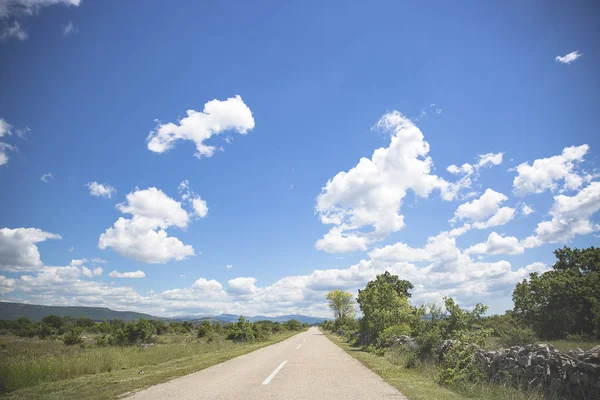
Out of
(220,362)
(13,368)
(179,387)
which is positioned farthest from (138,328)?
(179,387)

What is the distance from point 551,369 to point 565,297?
37926 millimetres

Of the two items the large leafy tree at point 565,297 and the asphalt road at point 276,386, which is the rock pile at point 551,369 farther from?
the large leafy tree at point 565,297

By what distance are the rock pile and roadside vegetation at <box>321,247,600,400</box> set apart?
1.1 inches

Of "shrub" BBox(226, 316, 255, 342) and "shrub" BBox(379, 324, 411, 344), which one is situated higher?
"shrub" BBox(379, 324, 411, 344)

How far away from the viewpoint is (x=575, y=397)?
690cm

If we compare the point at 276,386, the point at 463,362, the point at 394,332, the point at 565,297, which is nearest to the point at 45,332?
the point at 394,332

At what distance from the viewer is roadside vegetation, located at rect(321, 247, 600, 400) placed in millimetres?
7918

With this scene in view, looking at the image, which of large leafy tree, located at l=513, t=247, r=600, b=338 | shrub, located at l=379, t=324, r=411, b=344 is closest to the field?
shrub, located at l=379, t=324, r=411, b=344

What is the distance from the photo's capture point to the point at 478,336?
1093 cm

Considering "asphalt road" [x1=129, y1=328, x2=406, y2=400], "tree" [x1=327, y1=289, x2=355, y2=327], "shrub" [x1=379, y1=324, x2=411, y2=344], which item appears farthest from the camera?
"tree" [x1=327, y1=289, x2=355, y2=327]

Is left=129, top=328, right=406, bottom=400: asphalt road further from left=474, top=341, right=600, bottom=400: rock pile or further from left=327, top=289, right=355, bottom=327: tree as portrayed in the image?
left=327, top=289, right=355, bottom=327: tree

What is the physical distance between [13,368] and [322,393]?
11.0 metres

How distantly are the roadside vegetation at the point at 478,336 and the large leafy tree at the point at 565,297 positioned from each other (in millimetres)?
94

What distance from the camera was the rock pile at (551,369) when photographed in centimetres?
667
